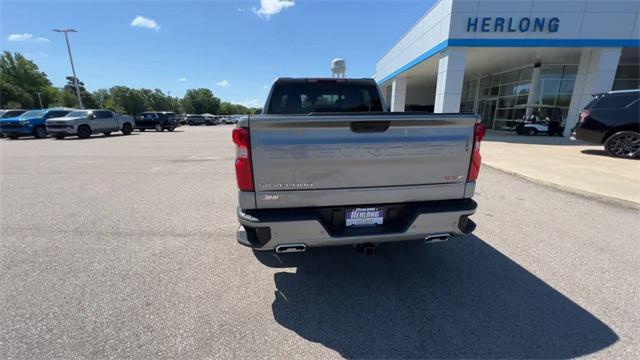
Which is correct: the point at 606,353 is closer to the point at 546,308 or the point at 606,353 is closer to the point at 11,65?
the point at 546,308

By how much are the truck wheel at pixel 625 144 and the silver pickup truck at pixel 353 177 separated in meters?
11.6

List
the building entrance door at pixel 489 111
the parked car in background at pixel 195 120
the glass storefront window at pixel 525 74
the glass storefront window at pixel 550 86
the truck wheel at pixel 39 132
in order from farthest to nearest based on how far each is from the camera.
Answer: the parked car in background at pixel 195 120 < the building entrance door at pixel 489 111 < the glass storefront window at pixel 525 74 < the glass storefront window at pixel 550 86 < the truck wheel at pixel 39 132

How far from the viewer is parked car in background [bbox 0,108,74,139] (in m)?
18.0

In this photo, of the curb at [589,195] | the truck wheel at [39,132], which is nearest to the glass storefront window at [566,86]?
the curb at [589,195]

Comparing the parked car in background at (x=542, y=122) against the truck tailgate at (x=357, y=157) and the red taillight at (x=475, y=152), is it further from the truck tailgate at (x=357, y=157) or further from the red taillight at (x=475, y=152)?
the truck tailgate at (x=357, y=157)

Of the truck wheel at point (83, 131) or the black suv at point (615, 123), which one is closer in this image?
the black suv at point (615, 123)

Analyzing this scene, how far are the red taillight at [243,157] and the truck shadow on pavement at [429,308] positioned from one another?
3.91 ft

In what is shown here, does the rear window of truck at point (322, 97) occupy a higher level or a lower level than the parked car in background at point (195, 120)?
higher

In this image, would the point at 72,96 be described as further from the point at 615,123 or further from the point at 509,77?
the point at 615,123

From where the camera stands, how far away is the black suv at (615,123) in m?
9.31

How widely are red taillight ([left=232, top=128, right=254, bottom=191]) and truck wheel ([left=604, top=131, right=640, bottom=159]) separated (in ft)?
43.8

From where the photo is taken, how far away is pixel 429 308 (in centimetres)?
248

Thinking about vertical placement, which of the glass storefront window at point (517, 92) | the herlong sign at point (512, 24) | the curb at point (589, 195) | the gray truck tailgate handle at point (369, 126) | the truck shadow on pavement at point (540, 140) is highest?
the herlong sign at point (512, 24)

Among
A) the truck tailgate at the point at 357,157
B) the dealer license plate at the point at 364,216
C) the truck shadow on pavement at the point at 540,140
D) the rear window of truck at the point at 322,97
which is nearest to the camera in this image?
the truck tailgate at the point at 357,157
